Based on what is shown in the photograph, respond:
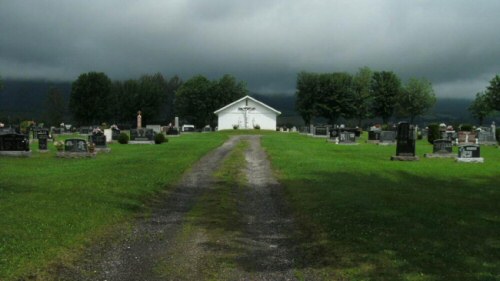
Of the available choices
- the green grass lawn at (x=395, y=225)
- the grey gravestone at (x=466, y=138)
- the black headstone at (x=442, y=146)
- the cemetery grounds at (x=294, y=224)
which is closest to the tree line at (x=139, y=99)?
the grey gravestone at (x=466, y=138)

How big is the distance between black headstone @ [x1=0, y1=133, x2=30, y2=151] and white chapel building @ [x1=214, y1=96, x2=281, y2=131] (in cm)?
6272

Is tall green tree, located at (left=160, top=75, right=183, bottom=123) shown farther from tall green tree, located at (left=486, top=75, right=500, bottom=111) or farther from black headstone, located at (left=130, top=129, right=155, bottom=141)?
black headstone, located at (left=130, top=129, right=155, bottom=141)

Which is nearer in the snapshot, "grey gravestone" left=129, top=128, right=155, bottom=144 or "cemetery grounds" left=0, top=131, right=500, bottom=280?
"cemetery grounds" left=0, top=131, right=500, bottom=280

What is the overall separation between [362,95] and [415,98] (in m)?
10.9

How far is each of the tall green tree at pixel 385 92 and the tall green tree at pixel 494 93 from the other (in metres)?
22.9

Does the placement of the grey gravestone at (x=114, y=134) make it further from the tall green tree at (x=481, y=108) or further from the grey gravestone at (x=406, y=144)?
the tall green tree at (x=481, y=108)

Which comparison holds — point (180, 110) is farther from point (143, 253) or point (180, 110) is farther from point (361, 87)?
point (143, 253)

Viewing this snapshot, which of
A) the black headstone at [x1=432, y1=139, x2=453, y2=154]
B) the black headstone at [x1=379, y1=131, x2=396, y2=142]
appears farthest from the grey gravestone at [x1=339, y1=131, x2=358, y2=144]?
the black headstone at [x1=432, y1=139, x2=453, y2=154]

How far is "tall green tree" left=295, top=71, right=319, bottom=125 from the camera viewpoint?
358 ft

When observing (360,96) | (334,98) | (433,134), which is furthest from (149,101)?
(433,134)

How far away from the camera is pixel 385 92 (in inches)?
4237

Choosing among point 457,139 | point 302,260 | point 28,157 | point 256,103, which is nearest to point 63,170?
point 28,157

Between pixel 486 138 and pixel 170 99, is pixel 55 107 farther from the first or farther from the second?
pixel 486 138

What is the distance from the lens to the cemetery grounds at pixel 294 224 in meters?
6.92
